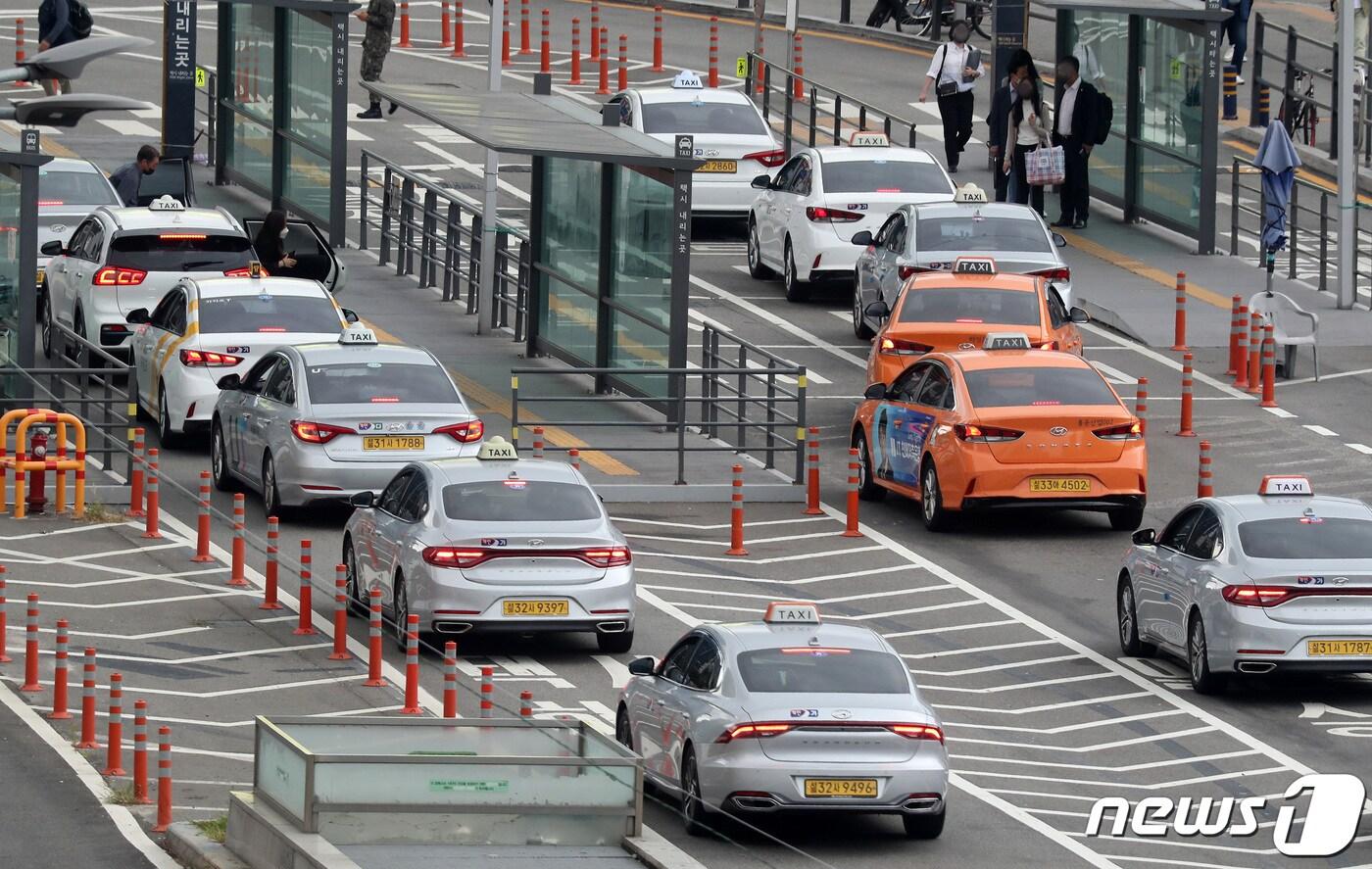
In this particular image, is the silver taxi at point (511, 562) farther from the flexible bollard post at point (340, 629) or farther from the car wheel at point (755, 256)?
the car wheel at point (755, 256)

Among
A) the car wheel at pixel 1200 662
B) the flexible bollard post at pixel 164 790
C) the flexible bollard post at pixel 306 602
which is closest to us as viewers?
the flexible bollard post at pixel 164 790

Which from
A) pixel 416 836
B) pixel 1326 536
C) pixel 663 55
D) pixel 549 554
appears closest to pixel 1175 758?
pixel 1326 536

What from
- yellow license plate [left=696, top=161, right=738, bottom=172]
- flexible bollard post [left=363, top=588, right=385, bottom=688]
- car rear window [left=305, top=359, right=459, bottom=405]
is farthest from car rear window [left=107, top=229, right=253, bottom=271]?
flexible bollard post [left=363, top=588, right=385, bottom=688]

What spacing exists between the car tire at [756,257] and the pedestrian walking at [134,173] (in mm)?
7422

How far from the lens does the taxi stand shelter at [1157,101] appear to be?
38.8 meters

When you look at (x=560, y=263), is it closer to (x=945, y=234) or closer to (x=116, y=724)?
(x=945, y=234)

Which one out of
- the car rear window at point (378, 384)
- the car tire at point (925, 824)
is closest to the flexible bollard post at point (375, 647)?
the car tire at point (925, 824)

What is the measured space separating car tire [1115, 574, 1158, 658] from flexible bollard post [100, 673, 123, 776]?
303 inches

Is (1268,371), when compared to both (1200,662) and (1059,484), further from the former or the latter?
(1200,662)

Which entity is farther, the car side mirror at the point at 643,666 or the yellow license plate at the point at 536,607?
the yellow license plate at the point at 536,607

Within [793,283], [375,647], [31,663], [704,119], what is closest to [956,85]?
[704,119]

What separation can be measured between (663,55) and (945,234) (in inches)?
826

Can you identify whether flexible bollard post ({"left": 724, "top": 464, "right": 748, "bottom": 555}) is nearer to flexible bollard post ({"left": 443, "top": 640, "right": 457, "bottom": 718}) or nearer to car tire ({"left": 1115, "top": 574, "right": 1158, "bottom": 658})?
car tire ({"left": 1115, "top": 574, "right": 1158, "bottom": 658})

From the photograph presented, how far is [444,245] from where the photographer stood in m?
37.9
